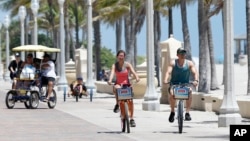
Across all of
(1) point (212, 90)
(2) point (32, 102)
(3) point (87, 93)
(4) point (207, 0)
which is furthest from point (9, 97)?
(1) point (212, 90)

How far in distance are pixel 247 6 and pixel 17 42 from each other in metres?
77.9

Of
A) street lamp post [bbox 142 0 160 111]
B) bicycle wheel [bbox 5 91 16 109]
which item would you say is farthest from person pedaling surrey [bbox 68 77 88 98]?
street lamp post [bbox 142 0 160 111]

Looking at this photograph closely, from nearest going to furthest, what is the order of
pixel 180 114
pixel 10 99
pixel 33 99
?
pixel 180 114 < pixel 33 99 < pixel 10 99

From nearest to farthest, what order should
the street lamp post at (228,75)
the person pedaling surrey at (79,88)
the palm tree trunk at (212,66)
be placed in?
the street lamp post at (228,75) → the person pedaling surrey at (79,88) → the palm tree trunk at (212,66)

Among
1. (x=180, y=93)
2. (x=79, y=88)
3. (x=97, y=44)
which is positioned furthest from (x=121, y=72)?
(x=97, y=44)

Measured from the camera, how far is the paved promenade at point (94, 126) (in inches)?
747

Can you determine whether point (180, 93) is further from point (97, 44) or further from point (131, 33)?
point (97, 44)

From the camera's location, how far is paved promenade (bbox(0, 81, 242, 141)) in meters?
19.0

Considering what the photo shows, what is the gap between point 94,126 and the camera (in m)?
22.2

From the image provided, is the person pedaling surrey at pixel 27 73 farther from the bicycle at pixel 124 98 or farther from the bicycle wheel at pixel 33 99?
the bicycle at pixel 124 98

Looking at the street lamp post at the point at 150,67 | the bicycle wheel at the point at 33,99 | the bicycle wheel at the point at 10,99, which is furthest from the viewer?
the bicycle wheel at the point at 10,99

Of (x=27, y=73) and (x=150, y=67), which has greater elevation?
(x=150, y=67)

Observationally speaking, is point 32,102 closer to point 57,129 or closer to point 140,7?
point 57,129

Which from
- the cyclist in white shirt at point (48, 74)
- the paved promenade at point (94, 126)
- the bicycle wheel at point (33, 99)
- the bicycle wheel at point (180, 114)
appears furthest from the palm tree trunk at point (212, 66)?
the bicycle wheel at point (180, 114)
